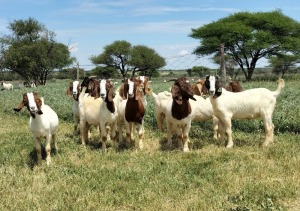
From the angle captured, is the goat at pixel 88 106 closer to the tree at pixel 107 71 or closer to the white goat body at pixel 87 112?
the white goat body at pixel 87 112

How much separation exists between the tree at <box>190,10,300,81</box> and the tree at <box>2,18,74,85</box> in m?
21.1

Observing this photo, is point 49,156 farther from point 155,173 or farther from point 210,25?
point 210,25

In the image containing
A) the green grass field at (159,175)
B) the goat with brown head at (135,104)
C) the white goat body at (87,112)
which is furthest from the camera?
the white goat body at (87,112)

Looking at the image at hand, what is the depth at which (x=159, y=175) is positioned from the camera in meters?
7.94

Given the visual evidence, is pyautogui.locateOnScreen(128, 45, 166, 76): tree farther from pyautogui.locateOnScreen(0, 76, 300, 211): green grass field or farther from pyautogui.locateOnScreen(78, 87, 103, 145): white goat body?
pyautogui.locateOnScreen(0, 76, 300, 211): green grass field

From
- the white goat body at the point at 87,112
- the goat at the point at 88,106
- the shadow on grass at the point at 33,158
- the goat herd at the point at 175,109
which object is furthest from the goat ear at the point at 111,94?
the shadow on grass at the point at 33,158

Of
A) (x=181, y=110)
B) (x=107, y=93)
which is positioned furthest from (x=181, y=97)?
(x=107, y=93)

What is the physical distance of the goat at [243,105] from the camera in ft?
33.8

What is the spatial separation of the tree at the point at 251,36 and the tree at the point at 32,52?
21.1 metres

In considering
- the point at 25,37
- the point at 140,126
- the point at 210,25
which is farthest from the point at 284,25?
the point at 140,126

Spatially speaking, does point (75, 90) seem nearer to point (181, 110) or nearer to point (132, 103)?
point (132, 103)

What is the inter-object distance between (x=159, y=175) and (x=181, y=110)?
8.61 feet

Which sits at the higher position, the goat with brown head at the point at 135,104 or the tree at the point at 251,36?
the tree at the point at 251,36

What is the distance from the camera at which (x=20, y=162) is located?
9734 millimetres
